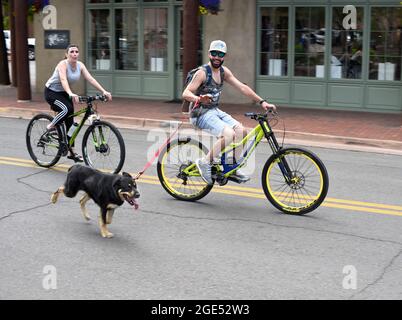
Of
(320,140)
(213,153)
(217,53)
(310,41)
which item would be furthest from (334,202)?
(310,41)

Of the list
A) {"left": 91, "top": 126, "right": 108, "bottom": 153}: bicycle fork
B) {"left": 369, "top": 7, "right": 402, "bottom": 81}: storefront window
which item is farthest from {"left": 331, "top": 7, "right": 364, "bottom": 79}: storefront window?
{"left": 91, "top": 126, "right": 108, "bottom": 153}: bicycle fork

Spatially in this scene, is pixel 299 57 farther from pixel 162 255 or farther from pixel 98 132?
pixel 162 255

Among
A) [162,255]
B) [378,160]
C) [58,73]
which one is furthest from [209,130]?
[378,160]

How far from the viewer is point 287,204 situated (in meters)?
7.10

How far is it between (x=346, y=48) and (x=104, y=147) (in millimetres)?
8882

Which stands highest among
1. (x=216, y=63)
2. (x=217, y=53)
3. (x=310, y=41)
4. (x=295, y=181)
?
(x=310, y=41)

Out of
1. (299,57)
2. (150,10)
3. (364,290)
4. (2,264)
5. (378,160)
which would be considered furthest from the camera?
(150,10)

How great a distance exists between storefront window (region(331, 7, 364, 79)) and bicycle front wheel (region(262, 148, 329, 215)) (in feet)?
30.8

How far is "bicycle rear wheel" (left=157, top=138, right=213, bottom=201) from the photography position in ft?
24.5

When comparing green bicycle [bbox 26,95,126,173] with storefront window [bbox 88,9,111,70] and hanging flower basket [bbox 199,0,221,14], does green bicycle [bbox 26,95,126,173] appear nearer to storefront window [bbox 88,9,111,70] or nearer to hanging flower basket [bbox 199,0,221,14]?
hanging flower basket [bbox 199,0,221,14]

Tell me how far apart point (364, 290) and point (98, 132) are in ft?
15.5

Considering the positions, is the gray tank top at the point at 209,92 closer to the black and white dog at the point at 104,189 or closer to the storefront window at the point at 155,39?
the black and white dog at the point at 104,189

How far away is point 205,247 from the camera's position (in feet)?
19.5

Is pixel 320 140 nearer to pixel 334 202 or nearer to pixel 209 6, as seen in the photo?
pixel 334 202
